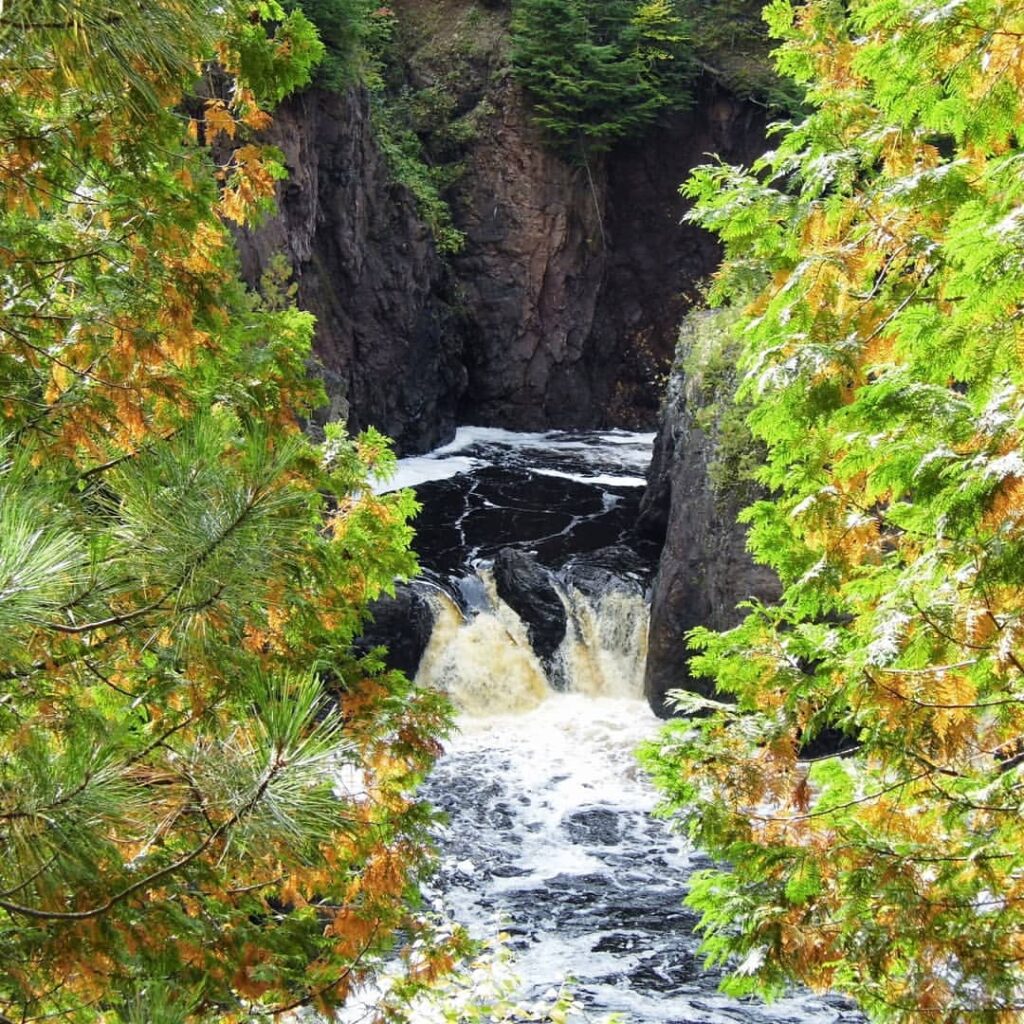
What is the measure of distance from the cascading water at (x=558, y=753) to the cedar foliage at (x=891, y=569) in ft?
5.94

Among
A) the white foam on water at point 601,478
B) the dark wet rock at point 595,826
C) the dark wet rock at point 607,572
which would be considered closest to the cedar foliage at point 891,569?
the dark wet rock at point 595,826

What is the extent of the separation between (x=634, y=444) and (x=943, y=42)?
68.6 ft

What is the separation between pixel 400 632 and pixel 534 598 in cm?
187

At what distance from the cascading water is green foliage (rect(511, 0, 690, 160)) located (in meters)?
8.98

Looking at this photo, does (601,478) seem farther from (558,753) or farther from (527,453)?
(558,753)

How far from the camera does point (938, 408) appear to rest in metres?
3.25

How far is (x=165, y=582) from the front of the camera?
2666 mm

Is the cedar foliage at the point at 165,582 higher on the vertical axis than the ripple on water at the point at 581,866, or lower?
higher

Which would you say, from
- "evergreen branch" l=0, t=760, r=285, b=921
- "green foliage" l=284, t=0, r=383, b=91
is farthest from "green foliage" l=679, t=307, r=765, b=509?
"evergreen branch" l=0, t=760, r=285, b=921

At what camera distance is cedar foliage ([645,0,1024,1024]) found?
121 inches

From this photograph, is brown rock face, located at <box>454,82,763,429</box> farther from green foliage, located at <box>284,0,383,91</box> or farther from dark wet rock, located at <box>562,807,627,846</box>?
dark wet rock, located at <box>562,807,627,846</box>

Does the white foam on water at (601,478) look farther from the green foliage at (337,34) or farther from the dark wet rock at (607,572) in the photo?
the green foliage at (337,34)

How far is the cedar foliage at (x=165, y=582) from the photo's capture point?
8.21 ft

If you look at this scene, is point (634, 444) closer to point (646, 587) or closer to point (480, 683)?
point (646, 587)
